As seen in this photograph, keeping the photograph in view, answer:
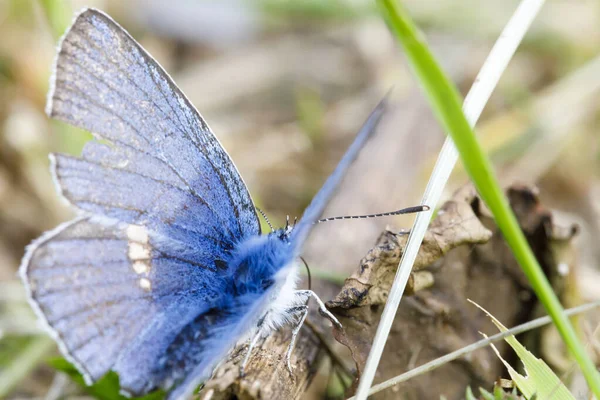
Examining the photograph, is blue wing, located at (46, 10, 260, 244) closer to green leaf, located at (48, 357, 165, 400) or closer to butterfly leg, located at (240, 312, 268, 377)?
butterfly leg, located at (240, 312, 268, 377)

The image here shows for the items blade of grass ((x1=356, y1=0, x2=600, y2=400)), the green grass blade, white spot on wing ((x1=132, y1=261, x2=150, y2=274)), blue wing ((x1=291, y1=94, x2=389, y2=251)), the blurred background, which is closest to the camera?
blade of grass ((x1=356, y1=0, x2=600, y2=400))

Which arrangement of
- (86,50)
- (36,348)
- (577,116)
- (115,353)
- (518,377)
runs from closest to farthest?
(518,377)
(115,353)
(86,50)
(36,348)
(577,116)

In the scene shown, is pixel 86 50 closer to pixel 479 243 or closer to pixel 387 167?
pixel 479 243

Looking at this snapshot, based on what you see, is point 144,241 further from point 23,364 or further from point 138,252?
point 23,364

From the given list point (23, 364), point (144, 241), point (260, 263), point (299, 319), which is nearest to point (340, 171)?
point (260, 263)

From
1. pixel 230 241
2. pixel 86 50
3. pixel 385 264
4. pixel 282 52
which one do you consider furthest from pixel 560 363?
pixel 282 52

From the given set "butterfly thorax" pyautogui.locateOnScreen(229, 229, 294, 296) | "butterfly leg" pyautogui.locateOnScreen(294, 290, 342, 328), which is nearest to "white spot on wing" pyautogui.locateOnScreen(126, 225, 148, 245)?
"butterfly thorax" pyautogui.locateOnScreen(229, 229, 294, 296)
